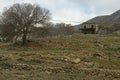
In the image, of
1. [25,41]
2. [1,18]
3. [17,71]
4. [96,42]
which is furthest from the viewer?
[1,18]

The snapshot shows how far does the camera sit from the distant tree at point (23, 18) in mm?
49656

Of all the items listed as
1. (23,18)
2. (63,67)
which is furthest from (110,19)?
(63,67)

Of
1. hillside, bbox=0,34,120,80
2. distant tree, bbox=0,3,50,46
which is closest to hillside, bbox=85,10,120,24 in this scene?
distant tree, bbox=0,3,50,46

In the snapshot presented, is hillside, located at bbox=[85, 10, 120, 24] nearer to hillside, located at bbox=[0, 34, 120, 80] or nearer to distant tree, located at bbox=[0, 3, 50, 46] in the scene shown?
distant tree, located at bbox=[0, 3, 50, 46]

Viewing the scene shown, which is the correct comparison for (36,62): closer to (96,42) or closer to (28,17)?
(96,42)

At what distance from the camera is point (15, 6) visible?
52906mm

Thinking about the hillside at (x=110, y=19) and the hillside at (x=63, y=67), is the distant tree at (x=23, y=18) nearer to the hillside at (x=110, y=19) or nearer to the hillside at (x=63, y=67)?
the hillside at (x=63, y=67)

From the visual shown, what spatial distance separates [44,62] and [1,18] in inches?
1487

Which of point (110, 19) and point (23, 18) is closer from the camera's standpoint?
point (23, 18)

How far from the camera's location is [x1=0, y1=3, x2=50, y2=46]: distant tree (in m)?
49.7

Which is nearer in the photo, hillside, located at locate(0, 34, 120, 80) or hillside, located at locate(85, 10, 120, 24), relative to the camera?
hillside, located at locate(0, 34, 120, 80)

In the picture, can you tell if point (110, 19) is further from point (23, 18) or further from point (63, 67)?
point (63, 67)

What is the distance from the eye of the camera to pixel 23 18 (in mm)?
50469

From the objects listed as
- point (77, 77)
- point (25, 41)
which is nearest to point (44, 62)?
point (77, 77)
